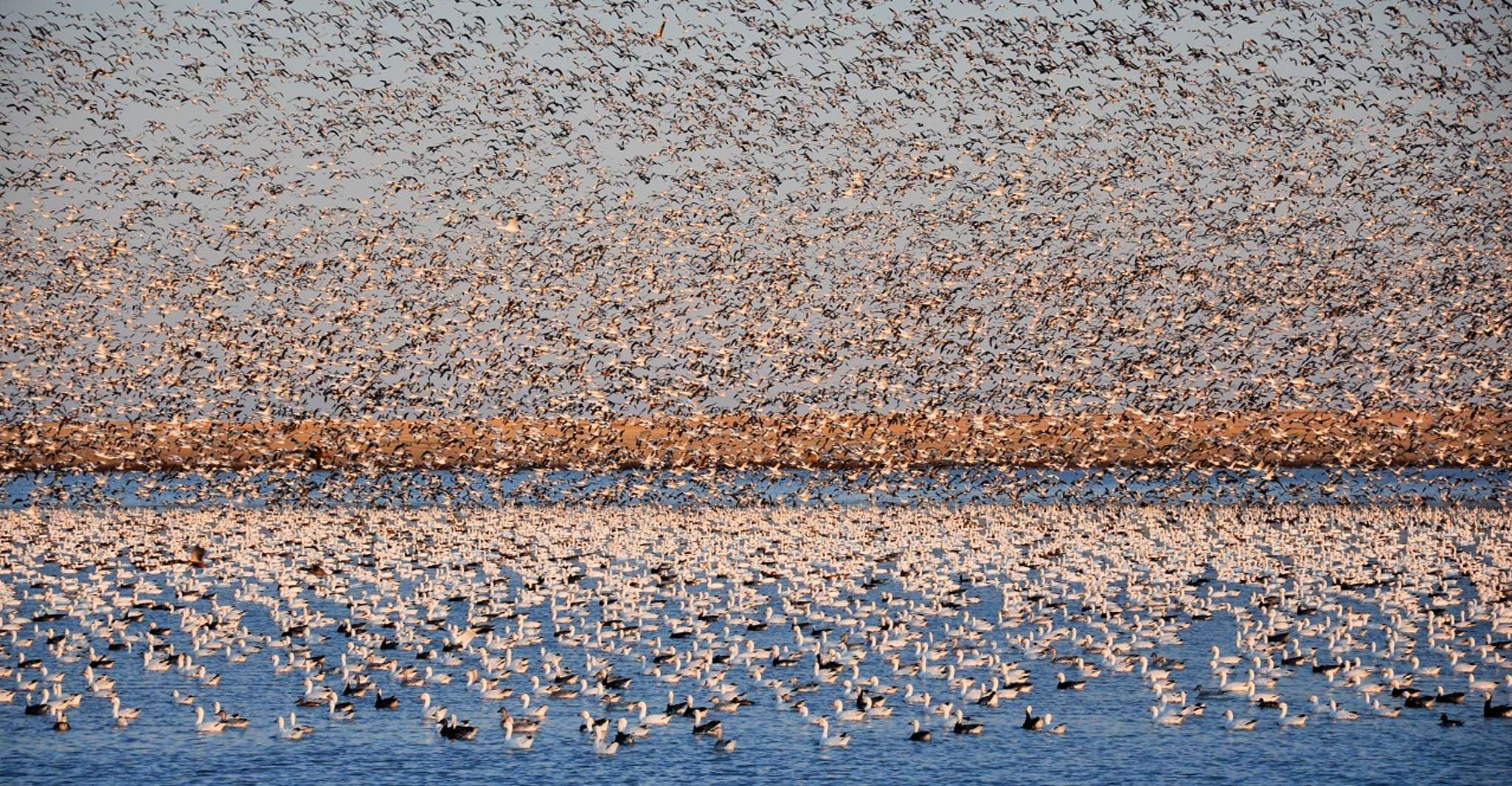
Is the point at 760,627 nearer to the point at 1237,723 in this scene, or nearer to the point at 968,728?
the point at 968,728

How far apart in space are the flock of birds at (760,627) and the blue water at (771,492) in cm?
1689

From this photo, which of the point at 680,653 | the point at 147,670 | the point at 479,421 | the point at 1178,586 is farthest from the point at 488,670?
the point at 479,421

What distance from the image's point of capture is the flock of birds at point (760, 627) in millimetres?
29891

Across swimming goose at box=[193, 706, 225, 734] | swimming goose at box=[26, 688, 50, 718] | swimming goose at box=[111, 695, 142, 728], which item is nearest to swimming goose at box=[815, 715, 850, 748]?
swimming goose at box=[193, 706, 225, 734]

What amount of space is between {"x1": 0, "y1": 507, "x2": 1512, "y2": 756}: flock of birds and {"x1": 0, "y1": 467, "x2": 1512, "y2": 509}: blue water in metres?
16.9

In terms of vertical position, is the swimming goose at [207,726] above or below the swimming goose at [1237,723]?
below

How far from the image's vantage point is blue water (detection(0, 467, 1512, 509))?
80188mm

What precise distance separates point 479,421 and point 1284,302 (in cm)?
3200

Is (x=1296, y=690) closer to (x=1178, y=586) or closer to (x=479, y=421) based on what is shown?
(x=1178, y=586)

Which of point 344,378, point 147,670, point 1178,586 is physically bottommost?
point 147,670

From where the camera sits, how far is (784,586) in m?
46.0

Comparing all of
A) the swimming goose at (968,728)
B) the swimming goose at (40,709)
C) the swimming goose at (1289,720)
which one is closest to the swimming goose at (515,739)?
the swimming goose at (968,728)

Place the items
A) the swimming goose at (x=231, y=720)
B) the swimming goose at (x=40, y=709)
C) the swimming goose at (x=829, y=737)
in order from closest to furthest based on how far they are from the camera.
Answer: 1. the swimming goose at (x=829, y=737)
2. the swimming goose at (x=231, y=720)
3. the swimming goose at (x=40, y=709)

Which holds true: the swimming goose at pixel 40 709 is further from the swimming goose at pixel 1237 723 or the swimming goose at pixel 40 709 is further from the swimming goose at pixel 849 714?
the swimming goose at pixel 849 714
